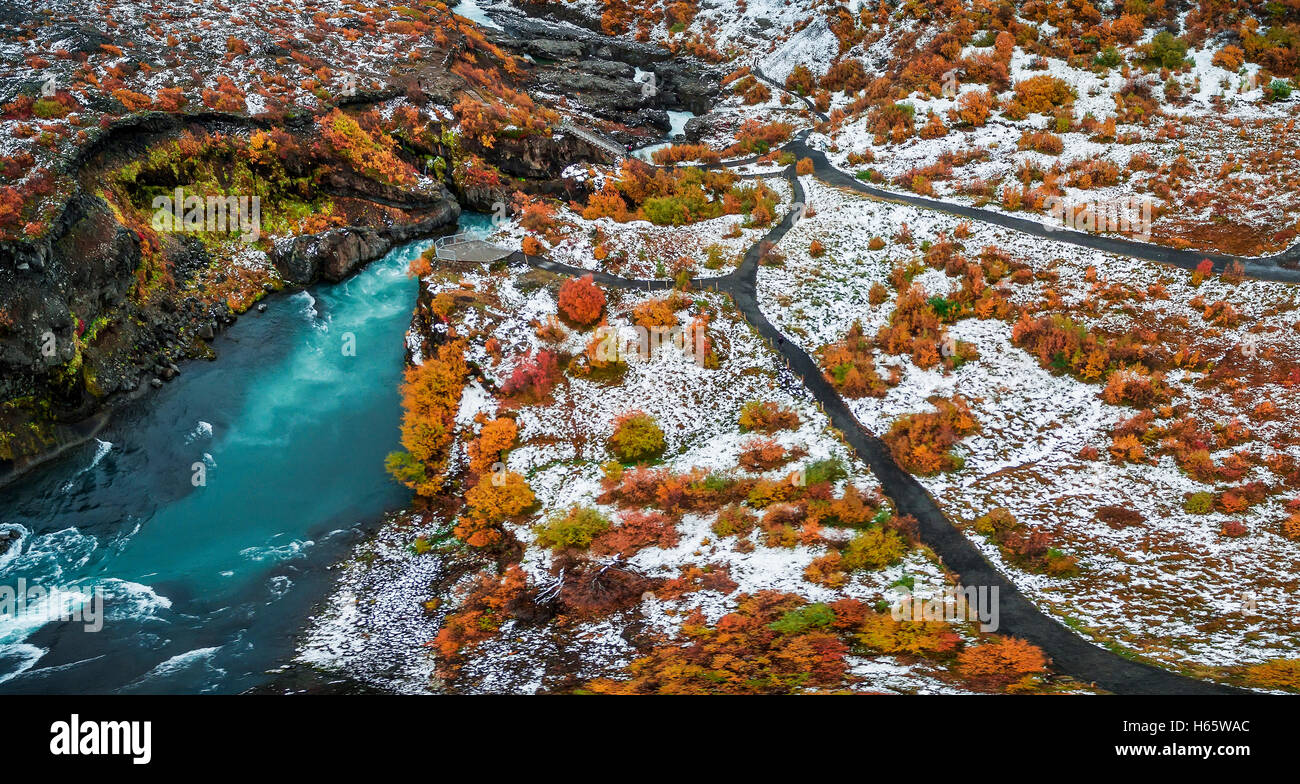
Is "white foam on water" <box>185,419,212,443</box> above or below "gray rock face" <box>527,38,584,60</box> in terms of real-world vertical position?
below

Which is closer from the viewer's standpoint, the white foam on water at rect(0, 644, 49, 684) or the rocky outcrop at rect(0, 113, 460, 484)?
the white foam on water at rect(0, 644, 49, 684)

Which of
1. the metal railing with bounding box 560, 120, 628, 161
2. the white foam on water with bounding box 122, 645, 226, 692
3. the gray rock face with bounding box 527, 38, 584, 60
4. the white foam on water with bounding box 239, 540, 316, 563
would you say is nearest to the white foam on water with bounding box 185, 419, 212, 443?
the white foam on water with bounding box 239, 540, 316, 563

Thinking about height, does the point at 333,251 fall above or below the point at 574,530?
above

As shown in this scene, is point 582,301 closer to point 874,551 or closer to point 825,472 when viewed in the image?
point 825,472

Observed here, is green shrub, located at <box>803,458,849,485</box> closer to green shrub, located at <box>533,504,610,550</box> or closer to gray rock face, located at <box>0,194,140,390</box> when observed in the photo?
green shrub, located at <box>533,504,610,550</box>

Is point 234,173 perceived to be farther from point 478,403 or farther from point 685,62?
point 685,62

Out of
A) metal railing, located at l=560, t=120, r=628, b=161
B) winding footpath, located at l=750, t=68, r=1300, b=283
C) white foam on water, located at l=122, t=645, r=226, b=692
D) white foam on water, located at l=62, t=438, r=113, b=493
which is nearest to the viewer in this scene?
white foam on water, located at l=122, t=645, r=226, b=692

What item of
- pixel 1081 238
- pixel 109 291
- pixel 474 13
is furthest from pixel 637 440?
pixel 474 13

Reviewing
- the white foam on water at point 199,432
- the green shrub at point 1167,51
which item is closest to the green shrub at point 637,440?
the white foam on water at point 199,432
